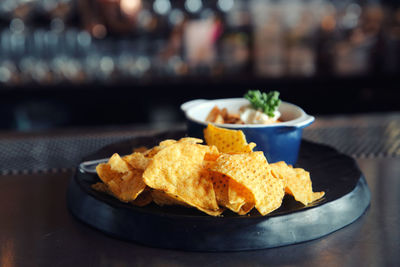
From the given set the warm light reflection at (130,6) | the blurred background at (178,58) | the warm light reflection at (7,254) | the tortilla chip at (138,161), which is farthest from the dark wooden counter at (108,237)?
the warm light reflection at (130,6)

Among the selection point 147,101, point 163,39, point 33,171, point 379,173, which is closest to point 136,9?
point 163,39

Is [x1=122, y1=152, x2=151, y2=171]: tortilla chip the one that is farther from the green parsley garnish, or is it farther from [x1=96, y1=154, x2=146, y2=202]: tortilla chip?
the green parsley garnish

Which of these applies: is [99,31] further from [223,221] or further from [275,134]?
[223,221]

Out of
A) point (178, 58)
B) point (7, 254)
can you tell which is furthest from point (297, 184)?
point (178, 58)

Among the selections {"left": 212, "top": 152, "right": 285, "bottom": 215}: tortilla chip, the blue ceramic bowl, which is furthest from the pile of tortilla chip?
the blue ceramic bowl

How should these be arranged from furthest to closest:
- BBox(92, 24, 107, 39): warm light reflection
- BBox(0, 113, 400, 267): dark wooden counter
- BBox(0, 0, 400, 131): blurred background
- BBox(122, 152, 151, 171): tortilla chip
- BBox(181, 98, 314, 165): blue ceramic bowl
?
BBox(92, 24, 107, 39): warm light reflection < BBox(0, 0, 400, 131): blurred background < BBox(181, 98, 314, 165): blue ceramic bowl < BBox(122, 152, 151, 171): tortilla chip < BBox(0, 113, 400, 267): dark wooden counter

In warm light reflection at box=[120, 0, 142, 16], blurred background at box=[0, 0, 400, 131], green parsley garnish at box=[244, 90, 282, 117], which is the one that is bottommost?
blurred background at box=[0, 0, 400, 131]
